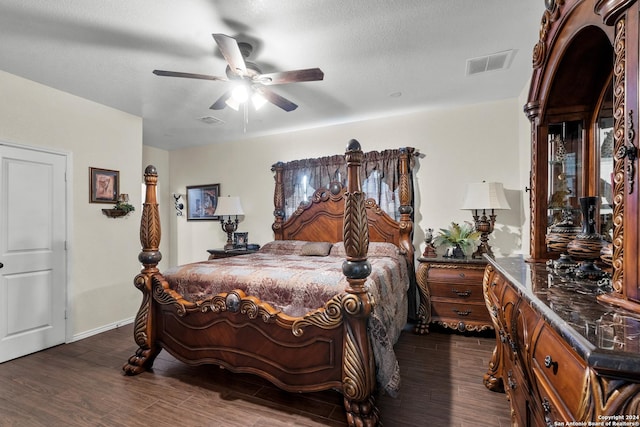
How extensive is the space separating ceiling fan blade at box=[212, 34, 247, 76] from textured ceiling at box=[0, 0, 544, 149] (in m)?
0.28

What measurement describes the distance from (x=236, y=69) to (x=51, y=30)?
141 cm

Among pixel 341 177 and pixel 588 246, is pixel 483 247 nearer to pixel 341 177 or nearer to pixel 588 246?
pixel 341 177

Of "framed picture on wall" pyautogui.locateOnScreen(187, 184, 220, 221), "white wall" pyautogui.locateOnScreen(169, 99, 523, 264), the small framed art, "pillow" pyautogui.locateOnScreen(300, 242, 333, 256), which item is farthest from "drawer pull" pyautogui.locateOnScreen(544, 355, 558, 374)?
"framed picture on wall" pyautogui.locateOnScreen(187, 184, 220, 221)

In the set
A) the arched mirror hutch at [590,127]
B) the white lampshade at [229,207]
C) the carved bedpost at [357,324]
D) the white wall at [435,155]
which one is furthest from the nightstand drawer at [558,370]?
the white lampshade at [229,207]

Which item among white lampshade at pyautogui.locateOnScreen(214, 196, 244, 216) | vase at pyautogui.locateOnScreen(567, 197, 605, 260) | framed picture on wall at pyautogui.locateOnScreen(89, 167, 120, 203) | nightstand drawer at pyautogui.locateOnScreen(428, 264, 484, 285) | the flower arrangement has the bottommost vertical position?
nightstand drawer at pyautogui.locateOnScreen(428, 264, 484, 285)

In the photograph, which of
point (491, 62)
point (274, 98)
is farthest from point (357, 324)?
point (491, 62)

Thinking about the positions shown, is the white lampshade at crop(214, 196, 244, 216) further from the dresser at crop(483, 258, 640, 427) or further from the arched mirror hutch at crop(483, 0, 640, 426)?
the dresser at crop(483, 258, 640, 427)

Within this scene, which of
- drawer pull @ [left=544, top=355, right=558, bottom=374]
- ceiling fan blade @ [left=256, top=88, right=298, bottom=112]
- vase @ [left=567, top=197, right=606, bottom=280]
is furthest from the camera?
ceiling fan blade @ [left=256, top=88, right=298, bottom=112]

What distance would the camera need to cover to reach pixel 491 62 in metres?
2.75

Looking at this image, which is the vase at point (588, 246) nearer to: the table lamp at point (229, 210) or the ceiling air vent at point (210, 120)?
the ceiling air vent at point (210, 120)

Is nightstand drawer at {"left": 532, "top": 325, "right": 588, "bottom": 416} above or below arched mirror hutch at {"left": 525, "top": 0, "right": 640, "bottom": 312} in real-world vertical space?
below

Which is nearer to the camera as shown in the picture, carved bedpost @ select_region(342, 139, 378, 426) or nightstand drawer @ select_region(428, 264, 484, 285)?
carved bedpost @ select_region(342, 139, 378, 426)

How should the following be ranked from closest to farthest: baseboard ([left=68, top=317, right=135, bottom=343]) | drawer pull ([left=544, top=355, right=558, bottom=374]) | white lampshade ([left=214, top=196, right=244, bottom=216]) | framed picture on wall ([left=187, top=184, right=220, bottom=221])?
1. drawer pull ([left=544, top=355, right=558, bottom=374])
2. baseboard ([left=68, top=317, right=135, bottom=343])
3. white lampshade ([left=214, top=196, right=244, bottom=216])
4. framed picture on wall ([left=187, top=184, right=220, bottom=221])

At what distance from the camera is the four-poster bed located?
186 centimetres
